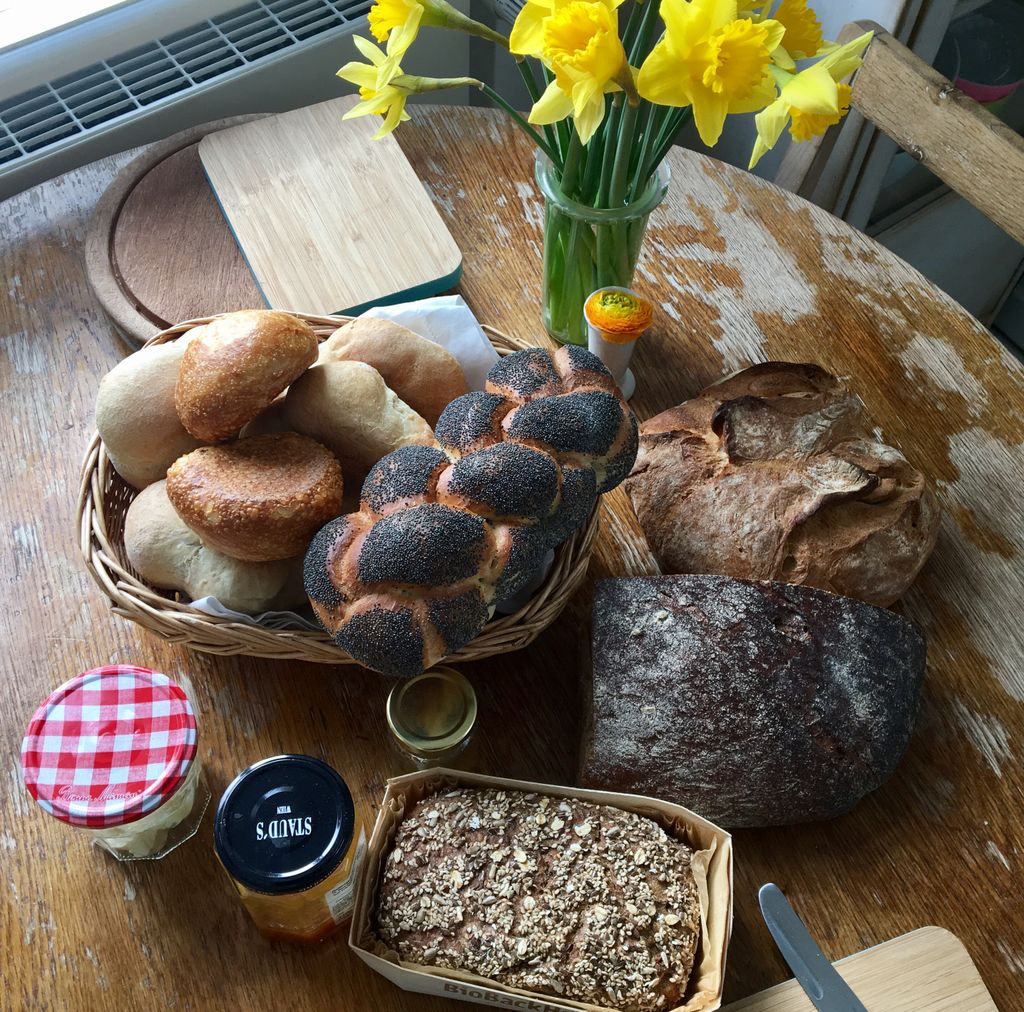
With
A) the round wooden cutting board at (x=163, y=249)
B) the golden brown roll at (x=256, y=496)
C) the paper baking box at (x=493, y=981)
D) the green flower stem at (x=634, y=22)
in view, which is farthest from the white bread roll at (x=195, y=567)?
the green flower stem at (x=634, y=22)

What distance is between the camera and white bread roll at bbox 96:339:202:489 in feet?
3.29

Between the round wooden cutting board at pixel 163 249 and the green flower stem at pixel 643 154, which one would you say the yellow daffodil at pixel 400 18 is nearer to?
the green flower stem at pixel 643 154

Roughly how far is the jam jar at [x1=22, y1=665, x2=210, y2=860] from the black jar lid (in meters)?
0.09

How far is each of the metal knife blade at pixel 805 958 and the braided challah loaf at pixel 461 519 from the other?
361 millimetres

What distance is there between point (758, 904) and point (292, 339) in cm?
72

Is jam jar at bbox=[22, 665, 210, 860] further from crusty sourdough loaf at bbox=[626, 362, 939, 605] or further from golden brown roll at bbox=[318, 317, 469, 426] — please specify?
crusty sourdough loaf at bbox=[626, 362, 939, 605]

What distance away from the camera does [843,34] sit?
4.48 feet

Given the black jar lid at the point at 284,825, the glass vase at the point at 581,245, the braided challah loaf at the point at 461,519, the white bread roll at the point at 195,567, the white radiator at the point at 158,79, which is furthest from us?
the white radiator at the point at 158,79

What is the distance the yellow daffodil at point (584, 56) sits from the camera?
785 mm

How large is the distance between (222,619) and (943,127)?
3.64ft

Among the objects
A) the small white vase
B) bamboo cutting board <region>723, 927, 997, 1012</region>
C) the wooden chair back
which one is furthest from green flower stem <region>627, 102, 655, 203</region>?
bamboo cutting board <region>723, 927, 997, 1012</region>

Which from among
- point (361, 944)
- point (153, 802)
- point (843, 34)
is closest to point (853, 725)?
point (361, 944)

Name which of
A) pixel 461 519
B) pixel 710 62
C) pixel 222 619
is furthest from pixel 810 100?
pixel 222 619

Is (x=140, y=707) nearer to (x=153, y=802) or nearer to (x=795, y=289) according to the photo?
(x=153, y=802)
